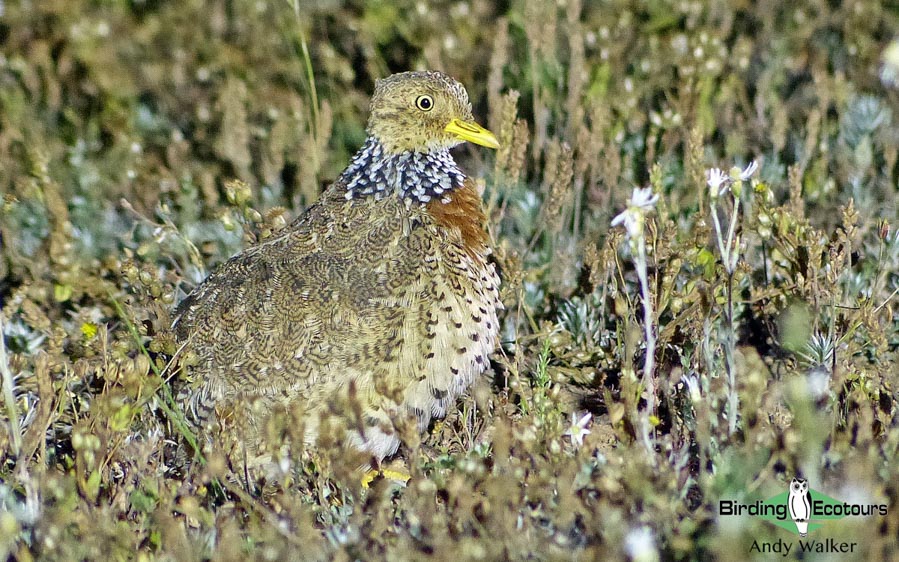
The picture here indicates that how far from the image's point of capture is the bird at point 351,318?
4.16 m

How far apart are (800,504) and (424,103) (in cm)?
231

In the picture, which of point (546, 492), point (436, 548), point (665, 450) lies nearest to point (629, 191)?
point (665, 450)

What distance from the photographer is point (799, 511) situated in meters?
3.23

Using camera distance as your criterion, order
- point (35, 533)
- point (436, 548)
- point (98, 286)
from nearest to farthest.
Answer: point (436, 548)
point (35, 533)
point (98, 286)

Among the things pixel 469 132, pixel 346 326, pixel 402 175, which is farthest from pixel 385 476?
pixel 469 132

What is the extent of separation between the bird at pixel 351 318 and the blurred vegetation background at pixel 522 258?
179 millimetres

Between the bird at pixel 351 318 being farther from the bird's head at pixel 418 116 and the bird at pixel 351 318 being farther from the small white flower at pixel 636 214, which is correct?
the small white flower at pixel 636 214

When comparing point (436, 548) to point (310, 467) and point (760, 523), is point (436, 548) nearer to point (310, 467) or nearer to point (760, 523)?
point (760, 523)

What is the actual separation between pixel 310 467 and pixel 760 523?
1.76 meters

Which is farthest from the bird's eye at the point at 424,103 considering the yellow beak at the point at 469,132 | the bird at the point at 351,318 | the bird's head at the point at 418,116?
the bird at the point at 351,318

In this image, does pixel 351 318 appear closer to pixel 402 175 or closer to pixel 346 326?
pixel 346 326

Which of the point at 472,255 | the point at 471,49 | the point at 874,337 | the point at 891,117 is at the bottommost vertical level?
the point at 874,337

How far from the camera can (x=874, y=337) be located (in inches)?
165

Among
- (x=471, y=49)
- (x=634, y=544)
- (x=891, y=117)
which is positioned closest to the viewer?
(x=634, y=544)
